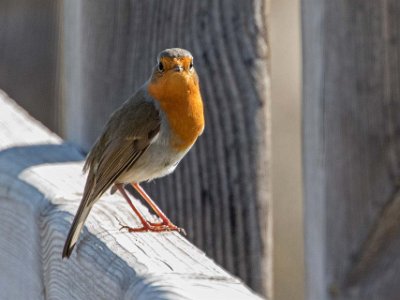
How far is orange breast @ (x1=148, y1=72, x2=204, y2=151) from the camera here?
13.2 ft

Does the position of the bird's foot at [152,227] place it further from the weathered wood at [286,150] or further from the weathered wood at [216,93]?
the weathered wood at [286,150]

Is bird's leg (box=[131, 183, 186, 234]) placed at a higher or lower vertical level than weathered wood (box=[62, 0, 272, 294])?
lower

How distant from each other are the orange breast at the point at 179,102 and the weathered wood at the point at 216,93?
0.89 m

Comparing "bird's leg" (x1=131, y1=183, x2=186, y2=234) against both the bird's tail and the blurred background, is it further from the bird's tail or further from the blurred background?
the bird's tail

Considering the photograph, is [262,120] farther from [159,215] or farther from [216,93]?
[159,215]

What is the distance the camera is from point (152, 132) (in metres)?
4.29

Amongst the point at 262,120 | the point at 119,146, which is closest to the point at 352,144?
the point at 262,120

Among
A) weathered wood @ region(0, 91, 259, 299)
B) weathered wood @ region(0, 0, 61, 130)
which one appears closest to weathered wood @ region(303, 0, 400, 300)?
weathered wood @ region(0, 91, 259, 299)

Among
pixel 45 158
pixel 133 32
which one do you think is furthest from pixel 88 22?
pixel 45 158

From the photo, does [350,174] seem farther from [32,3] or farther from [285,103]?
[285,103]

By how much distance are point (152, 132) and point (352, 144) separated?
2.05 m

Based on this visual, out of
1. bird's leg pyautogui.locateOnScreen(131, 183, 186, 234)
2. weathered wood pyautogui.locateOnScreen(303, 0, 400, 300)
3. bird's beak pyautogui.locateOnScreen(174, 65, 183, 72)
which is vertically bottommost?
bird's leg pyautogui.locateOnScreen(131, 183, 186, 234)

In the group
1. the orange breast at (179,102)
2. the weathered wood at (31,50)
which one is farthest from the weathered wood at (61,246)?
the weathered wood at (31,50)

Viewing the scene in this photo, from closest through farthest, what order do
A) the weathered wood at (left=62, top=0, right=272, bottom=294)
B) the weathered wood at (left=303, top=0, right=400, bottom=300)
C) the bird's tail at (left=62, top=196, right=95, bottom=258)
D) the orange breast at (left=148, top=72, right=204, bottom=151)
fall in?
the weathered wood at (left=303, top=0, right=400, bottom=300), the bird's tail at (left=62, top=196, right=95, bottom=258), the weathered wood at (left=62, top=0, right=272, bottom=294), the orange breast at (left=148, top=72, right=204, bottom=151)
